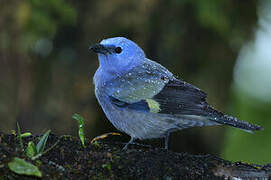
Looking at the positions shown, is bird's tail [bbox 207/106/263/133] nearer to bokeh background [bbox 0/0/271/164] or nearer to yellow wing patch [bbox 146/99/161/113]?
yellow wing patch [bbox 146/99/161/113]

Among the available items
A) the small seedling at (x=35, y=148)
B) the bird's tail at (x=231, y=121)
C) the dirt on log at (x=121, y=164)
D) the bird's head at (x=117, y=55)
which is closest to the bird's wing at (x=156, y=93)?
the bird's tail at (x=231, y=121)

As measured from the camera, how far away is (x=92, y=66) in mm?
6988

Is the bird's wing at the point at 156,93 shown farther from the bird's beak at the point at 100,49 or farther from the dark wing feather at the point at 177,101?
the bird's beak at the point at 100,49

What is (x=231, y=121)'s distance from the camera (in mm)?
4438

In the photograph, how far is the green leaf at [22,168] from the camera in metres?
2.87

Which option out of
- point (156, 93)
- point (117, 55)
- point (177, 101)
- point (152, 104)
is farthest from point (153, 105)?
point (117, 55)

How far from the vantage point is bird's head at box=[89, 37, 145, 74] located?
527cm

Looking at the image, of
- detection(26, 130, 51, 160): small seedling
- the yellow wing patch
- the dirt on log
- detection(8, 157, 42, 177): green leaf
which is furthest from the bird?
detection(8, 157, 42, 177): green leaf

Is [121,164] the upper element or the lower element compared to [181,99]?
lower

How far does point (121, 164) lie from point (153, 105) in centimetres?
145

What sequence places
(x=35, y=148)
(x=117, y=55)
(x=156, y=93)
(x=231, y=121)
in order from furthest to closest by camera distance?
1. (x=117, y=55)
2. (x=156, y=93)
3. (x=231, y=121)
4. (x=35, y=148)

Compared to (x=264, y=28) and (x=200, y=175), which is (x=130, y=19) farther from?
(x=200, y=175)

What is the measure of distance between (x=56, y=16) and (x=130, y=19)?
1.16 m

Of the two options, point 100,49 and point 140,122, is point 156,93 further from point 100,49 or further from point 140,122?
point 100,49
